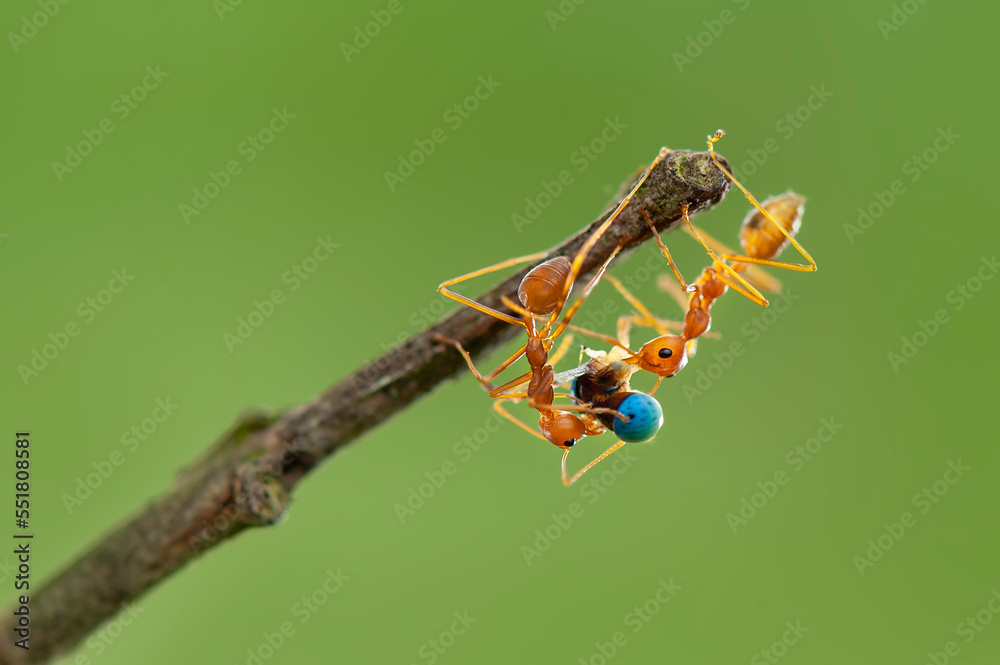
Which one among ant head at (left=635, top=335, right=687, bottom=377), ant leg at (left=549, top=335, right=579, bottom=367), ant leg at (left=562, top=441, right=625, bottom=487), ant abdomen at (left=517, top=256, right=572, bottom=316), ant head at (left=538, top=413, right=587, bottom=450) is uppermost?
ant abdomen at (left=517, top=256, right=572, bottom=316)

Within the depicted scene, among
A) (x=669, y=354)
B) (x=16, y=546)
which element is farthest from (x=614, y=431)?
(x=16, y=546)

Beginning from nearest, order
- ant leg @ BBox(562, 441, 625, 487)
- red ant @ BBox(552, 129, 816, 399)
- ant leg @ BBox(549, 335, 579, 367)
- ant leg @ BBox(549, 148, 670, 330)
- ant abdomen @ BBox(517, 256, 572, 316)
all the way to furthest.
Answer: ant leg @ BBox(549, 148, 670, 330) → ant abdomen @ BBox(517, 256, 572, 316) → red ant @ BBox(552, 129, 816, 399) → ant leg @ BBox(562, 441, 625, 487) → ant leg @ BBox(549, 335, 579, 367)

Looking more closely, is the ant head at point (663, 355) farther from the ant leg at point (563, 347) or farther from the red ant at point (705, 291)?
the ant leg at point (563, 347)

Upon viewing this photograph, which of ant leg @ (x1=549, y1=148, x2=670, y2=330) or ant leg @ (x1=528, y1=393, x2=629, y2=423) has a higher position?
ant leg @ (x1=549, y1=148, x2=670, y2=330)

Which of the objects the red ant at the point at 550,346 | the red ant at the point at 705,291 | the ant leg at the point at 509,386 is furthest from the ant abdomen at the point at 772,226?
the ant leg at the point at 509,386

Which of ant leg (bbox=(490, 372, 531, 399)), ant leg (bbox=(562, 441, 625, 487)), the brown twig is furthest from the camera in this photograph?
ant leg (bbox=(562, 441, 625, 487))

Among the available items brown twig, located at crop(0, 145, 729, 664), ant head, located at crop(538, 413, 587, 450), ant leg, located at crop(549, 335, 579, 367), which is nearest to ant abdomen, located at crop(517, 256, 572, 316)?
brown twig, located at crop(0, 145, 729, 664)

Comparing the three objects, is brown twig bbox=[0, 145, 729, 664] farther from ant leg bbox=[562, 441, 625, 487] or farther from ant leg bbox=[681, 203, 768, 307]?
ant leg bbox=[562, 441, 625, 487]
